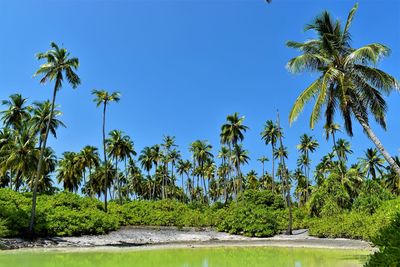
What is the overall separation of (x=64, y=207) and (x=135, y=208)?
11.4 meters

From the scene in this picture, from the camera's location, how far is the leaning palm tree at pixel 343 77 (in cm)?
1761

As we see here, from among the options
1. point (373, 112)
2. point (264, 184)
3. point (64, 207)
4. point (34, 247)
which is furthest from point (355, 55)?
point (264, 184)

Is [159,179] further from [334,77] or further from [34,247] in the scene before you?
[334,77]

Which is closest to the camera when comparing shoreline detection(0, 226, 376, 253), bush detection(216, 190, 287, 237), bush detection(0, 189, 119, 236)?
shoreline detection(0, 226, 376, 253)

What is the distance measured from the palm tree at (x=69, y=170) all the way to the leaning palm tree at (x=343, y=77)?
151ft

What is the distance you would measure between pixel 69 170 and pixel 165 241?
2938 centimetres

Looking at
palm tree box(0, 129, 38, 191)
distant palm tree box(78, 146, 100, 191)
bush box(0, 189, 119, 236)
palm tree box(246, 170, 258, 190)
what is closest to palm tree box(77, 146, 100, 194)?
distant palm tree box(78, 146, 100, 191)

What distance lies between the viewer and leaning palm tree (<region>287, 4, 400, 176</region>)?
17609 millimetres

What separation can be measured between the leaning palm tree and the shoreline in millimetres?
11562

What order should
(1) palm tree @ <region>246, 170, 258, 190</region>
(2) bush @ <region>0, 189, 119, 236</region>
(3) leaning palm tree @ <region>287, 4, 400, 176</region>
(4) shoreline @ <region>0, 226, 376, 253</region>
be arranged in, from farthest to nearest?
(1) palm tree @ <region>246, 170, 258, 190</region> < (2) bush @ <region>0, 189, 119, 236</region> < (4) shoreline @ <region>0, 226, 376, 253</region> < (3) leaning palm tree @ <region>287, 4, 400, 176</region>

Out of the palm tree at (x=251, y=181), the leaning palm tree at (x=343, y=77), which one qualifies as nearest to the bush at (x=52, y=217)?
the leaning palm tree at (x=343, y=77)

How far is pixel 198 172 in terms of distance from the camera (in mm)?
75625

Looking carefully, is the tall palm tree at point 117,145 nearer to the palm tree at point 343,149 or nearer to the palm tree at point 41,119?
the palm tree at point 41,119

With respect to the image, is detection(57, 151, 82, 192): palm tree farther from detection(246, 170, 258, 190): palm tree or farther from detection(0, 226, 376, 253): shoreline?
detection(246, 170, 258, 190): palm tree
